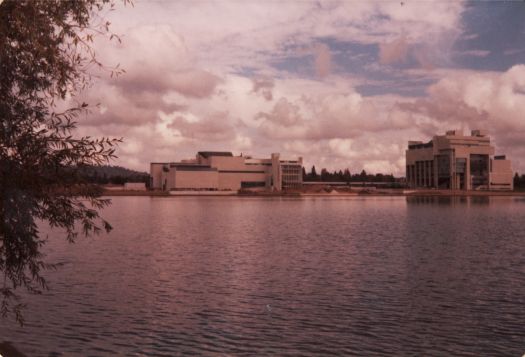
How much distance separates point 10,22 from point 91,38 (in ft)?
6.05

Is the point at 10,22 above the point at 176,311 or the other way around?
above

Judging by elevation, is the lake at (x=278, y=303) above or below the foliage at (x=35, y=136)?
below

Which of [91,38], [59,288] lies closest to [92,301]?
[59,288]

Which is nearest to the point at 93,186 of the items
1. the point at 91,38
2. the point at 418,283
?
the point at 91,38

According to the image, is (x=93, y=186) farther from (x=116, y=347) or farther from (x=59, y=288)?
(x=59, y=288)

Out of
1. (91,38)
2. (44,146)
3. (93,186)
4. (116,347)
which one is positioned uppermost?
(91,38)

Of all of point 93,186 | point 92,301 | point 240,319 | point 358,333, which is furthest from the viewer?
point 92,301

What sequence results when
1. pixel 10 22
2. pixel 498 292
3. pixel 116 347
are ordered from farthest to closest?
pixel 498 292 → pixel 116 347 → pixel 10 22

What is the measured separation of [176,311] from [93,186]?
32.6ft

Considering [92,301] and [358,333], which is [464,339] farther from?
[92,301]

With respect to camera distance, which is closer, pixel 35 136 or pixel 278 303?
pixel 35 136

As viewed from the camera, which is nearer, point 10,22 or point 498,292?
point 10,22

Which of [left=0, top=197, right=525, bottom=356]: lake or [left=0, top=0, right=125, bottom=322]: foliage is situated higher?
[left=0, top=0, right=125, bottom=322]: foliage

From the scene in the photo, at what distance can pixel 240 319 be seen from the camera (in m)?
22.1
